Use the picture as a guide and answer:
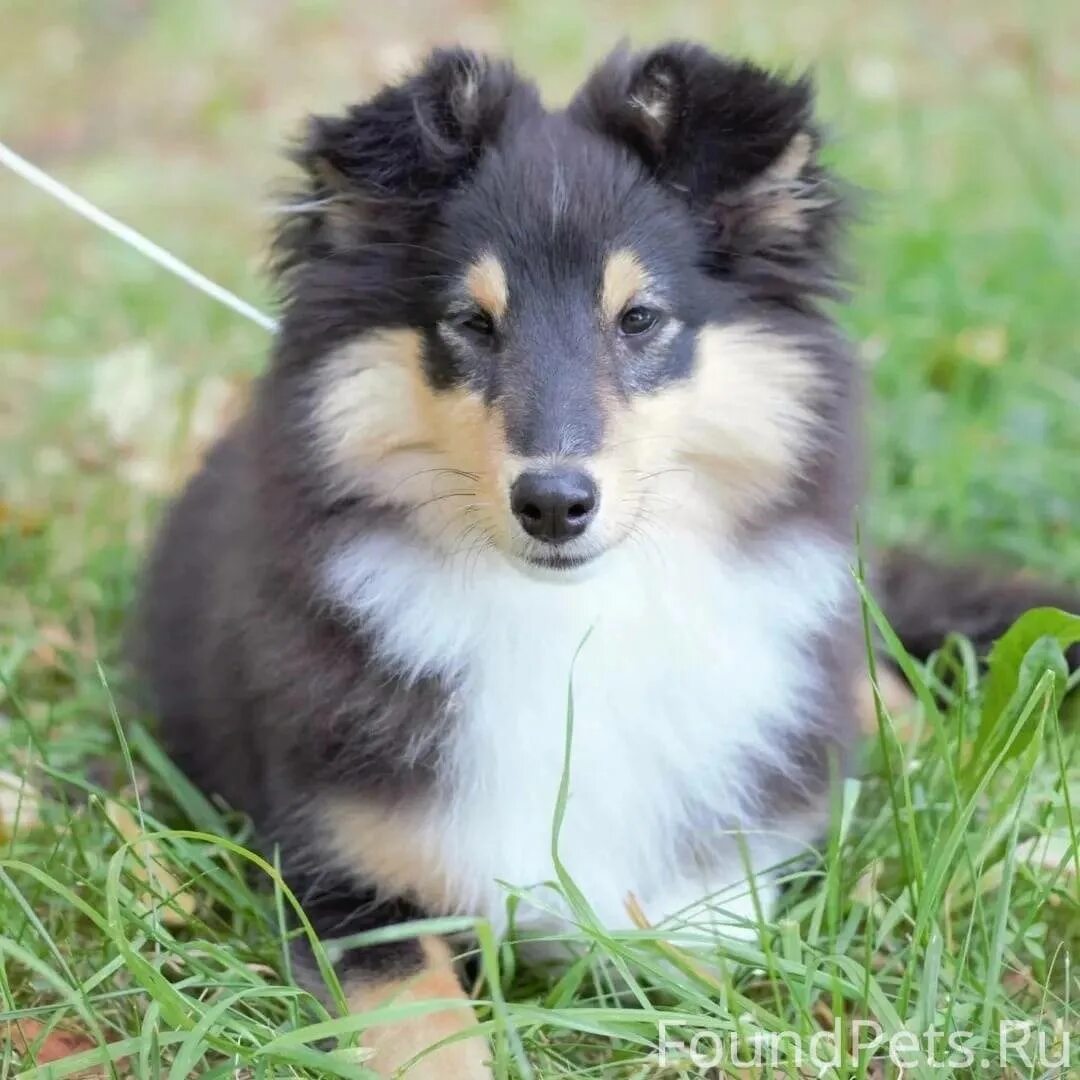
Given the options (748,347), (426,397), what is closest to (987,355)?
(748,347)

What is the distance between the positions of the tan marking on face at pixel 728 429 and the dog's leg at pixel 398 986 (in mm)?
905

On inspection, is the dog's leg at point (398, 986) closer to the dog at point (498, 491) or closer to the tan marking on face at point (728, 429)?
the dog at point (498, 491)

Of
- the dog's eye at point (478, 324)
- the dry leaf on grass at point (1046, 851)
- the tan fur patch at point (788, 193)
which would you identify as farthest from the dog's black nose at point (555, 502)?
the dry leaf on grass at point (1046, 851)

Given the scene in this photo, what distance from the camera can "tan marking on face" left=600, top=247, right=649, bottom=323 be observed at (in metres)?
2.43

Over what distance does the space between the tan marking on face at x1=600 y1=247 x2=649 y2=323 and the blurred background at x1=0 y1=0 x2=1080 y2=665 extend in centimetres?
53

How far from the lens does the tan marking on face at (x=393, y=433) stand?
250 centimetres

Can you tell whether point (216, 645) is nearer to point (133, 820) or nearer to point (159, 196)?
point (133, 820)

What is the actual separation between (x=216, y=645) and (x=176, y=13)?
5.67 metres

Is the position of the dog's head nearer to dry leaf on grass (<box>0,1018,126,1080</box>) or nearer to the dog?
the dog

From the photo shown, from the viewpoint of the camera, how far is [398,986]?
242cm

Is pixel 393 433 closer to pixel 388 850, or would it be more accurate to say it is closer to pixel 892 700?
pixel 388 850

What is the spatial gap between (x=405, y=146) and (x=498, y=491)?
2.21 feet

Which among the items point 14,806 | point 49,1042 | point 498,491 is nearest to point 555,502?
point 498,491

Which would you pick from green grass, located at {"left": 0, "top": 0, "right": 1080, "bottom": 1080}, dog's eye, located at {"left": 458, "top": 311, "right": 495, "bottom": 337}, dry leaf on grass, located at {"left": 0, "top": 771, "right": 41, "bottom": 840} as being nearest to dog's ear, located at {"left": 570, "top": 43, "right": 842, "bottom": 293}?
green grass, located at {"left": 0, "top": 0, "right": 1080, "bottom": 1080}
